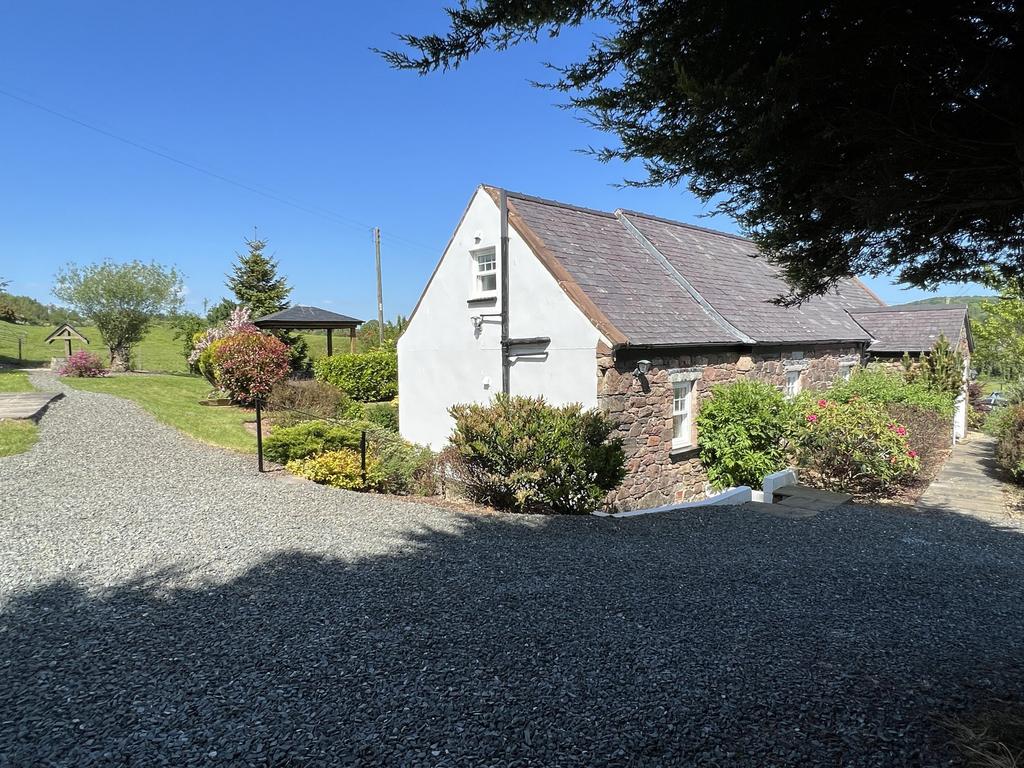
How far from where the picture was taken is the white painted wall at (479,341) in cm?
1082

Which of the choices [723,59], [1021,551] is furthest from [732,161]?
[1021,551]

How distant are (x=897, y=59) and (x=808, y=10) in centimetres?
52

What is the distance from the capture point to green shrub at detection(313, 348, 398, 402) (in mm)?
21500

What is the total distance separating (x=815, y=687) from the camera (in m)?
3.45

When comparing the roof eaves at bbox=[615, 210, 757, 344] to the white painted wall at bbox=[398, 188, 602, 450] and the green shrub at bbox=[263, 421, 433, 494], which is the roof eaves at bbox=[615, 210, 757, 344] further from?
the green shrub at bbox=[263, 421, 433, 494]

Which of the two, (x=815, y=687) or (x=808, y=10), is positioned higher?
(x=808, y=10)

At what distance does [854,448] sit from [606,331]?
15.4 feet

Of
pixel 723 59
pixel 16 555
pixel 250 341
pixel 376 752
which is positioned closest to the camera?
pixel 376 752

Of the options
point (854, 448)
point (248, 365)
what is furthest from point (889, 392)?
point (248, 365)

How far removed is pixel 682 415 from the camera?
11773mm

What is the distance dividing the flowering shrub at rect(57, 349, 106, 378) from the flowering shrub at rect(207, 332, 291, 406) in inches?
378

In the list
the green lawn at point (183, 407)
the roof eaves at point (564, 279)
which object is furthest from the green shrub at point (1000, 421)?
the green lawn at point (183, 407)

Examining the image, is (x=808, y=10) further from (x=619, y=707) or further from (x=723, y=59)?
(x=619, y=707)

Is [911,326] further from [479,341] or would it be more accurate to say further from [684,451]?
[479,341]
